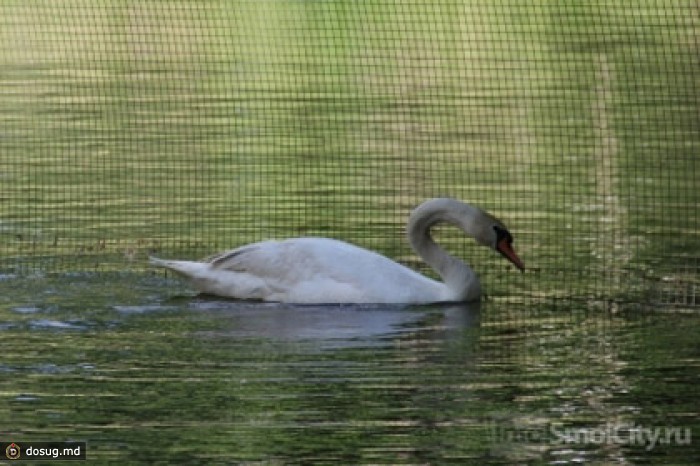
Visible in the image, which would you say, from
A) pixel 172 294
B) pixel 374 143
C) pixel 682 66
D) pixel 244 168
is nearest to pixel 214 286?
pixel 172 294

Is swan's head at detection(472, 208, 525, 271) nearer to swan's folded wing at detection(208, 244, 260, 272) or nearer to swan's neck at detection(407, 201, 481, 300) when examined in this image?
swan's neck at detection(407, 201, 481, 300)

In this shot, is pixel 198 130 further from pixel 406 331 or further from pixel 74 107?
pixel 406 331

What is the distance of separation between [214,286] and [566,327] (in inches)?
93.4

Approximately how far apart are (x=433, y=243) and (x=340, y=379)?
9.99 feet

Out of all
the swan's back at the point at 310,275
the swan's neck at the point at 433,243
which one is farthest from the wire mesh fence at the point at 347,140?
the swan's back at the point at 310,275

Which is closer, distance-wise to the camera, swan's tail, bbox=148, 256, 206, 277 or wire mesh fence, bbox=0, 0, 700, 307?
swan's tail, bbox=148, 256, 206, 277

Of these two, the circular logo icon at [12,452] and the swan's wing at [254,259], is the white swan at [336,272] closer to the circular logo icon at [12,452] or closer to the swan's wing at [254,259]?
the swan's wing at [254,259]

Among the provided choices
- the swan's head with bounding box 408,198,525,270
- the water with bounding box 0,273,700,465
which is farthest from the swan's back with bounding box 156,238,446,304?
the swan's head with bounding box 408,198,525,270

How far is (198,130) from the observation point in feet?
61.0

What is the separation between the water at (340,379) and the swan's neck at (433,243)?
264 mm

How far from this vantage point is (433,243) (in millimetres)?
13062

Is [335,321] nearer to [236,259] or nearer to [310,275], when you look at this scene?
[310,275]

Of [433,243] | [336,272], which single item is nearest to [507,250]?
[433,243]

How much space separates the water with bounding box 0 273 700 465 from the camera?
8.95 metres
